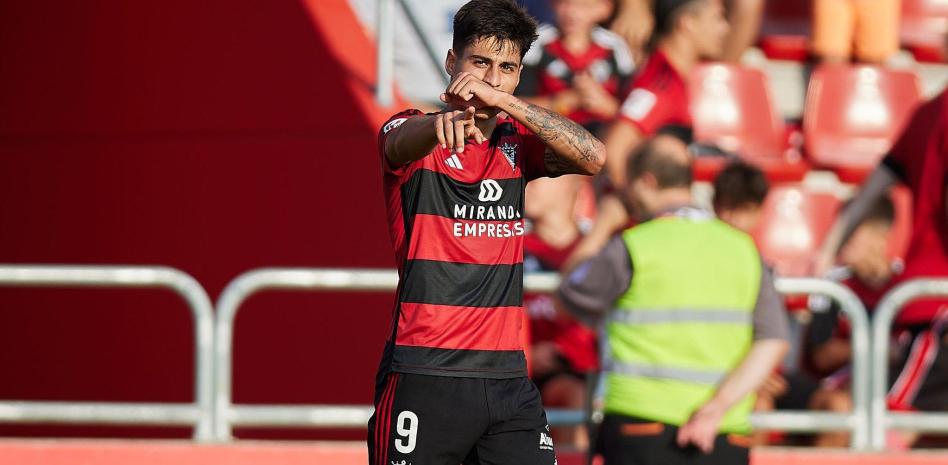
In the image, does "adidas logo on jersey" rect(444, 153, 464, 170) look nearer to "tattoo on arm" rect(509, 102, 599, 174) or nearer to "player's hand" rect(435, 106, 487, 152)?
"tattoo on arm" rect(509, 102, 599, 174)

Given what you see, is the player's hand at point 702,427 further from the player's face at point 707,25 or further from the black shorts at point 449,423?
the player's face at point 707,25

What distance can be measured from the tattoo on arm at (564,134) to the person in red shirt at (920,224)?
274cm

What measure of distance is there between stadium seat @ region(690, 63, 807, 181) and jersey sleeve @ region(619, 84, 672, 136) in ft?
5.89

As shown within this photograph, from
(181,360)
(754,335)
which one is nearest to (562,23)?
(181,360)

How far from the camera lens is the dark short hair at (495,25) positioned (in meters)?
3.40

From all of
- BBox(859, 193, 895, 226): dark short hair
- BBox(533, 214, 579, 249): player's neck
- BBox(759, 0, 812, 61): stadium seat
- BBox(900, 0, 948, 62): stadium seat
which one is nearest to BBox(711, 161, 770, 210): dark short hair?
BBox(533, 214, 579, 249): player's neck

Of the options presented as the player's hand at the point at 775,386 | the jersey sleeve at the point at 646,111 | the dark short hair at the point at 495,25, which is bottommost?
the player's hand at the point at 775,386

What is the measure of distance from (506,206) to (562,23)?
408 cm

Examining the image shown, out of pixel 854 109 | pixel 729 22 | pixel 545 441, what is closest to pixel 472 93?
pixel 545 441

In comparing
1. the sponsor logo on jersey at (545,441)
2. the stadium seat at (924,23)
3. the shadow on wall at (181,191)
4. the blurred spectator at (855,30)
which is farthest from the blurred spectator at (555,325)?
the stadium seat at (924,23)

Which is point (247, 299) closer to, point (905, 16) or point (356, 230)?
point (356, 230)

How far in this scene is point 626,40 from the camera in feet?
26.2

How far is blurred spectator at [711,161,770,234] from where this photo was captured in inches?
208

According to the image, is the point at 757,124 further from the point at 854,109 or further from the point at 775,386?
the point at 775,386
